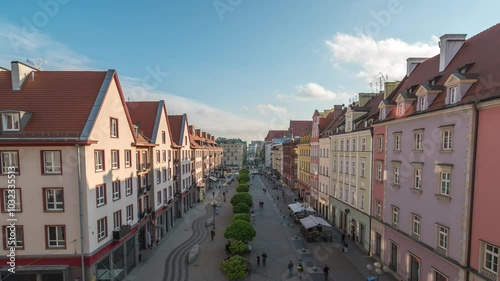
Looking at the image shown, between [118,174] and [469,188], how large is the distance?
2778 centimetres

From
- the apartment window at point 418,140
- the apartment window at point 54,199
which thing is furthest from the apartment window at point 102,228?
the apartment window at point 418,140

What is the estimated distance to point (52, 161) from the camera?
66.3 ft

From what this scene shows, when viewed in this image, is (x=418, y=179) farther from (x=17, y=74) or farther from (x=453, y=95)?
(x=17, y=74)

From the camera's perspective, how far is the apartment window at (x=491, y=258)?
1550 centimetres

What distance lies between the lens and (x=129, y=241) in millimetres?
28172

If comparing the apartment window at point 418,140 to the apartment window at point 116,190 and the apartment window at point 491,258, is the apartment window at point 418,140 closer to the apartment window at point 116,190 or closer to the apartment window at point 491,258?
the apartment window at point 491,258

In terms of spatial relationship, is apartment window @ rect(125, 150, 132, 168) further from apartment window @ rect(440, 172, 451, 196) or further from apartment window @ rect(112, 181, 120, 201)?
apartment window @ rect(440, 172, 451, 196)

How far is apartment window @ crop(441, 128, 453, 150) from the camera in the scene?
62.3 ft

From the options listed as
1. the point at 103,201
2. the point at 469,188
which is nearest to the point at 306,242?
the point at 469,188

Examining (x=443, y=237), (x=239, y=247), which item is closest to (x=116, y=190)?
(x=239, y=247)

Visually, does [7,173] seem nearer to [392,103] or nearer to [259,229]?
[259,229]

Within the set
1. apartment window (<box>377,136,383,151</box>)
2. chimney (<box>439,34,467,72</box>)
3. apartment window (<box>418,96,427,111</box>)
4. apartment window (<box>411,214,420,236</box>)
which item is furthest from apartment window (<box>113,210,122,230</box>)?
chimney (<box>439,34,467,72</box>)

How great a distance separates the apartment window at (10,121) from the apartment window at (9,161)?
1.80m

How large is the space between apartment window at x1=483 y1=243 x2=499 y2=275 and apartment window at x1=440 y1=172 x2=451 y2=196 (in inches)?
161
